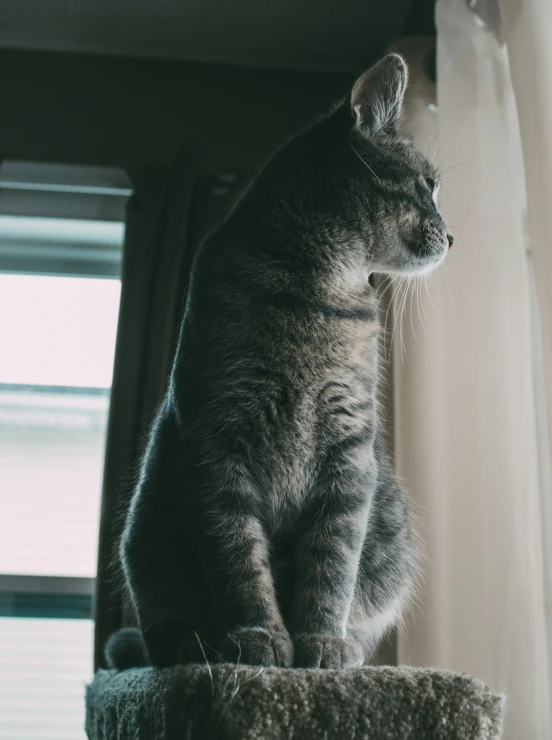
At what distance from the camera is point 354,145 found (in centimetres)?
99

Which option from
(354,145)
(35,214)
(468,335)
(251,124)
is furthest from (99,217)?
(354,145)

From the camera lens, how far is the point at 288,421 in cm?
86

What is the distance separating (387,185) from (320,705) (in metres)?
0.63

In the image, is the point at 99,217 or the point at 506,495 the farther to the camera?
A: the point at 99,217

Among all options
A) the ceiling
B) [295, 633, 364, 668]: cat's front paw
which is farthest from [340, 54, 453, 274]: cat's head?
the ceiling

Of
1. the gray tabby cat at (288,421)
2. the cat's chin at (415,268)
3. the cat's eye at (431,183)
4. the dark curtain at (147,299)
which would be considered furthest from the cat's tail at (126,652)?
the cat's eye at (431,183)

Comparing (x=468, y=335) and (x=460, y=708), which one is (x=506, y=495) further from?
(x=460, y=708)

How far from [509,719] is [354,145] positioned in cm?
84

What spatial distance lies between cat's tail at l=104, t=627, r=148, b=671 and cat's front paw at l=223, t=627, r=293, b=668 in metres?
0.45

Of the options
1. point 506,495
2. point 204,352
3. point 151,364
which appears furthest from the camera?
point 151,364

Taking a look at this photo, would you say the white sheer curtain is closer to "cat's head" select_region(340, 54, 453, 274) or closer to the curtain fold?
"cat's head" select_region(340, 54, 453, 274)

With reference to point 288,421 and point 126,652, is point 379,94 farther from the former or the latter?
point 126,652

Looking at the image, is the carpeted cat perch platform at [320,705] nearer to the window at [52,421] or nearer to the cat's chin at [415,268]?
the cat's chin at [415,268]

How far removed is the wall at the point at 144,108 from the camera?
2230 mm
